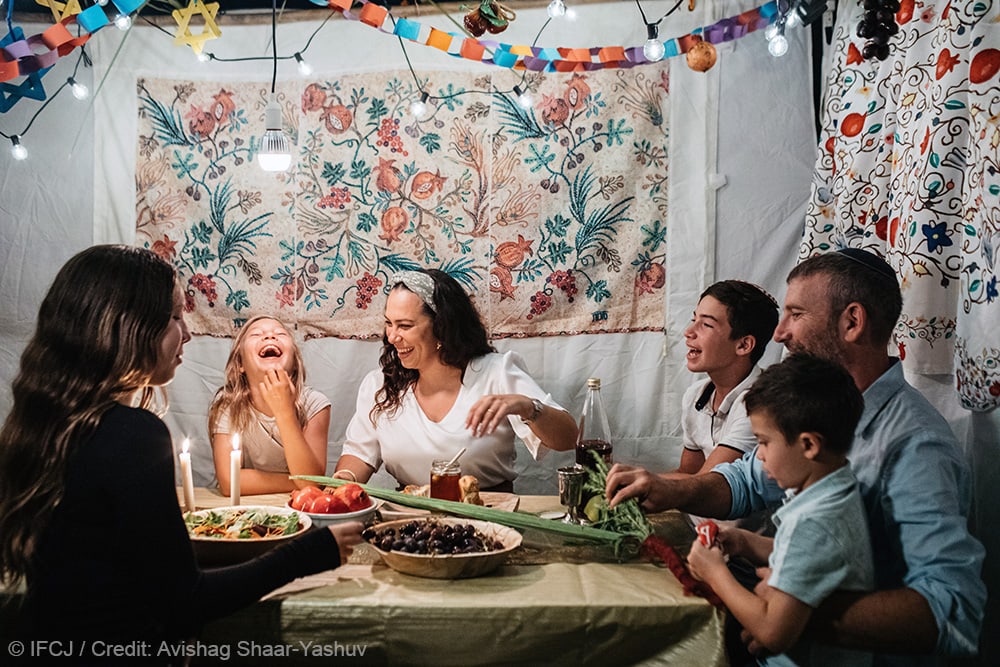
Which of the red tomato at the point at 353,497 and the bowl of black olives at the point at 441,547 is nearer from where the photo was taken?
the bowl of black olives at the point at 441,547

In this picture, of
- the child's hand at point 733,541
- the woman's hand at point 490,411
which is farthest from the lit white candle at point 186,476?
the child's hand at point 733,541

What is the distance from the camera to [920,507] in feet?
5.74

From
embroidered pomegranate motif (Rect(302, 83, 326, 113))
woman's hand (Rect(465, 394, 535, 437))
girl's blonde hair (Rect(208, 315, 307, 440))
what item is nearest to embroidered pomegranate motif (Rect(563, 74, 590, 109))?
embroidered pomegranate motif (Rect(302, 83, 326, 113))

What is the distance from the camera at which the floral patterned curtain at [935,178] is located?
7.00 ft

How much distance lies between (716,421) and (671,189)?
1.15 metres

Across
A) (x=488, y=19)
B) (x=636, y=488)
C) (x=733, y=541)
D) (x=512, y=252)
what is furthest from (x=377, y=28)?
→ (x=733, y=541)

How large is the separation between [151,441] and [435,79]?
242 cm

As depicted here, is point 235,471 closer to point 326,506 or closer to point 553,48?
point 326,506

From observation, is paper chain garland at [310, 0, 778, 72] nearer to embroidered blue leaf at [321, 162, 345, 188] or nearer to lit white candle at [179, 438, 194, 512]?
embroidered blue leaf at [321, 162, 345, 188]

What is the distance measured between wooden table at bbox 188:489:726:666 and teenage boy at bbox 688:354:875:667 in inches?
4.4

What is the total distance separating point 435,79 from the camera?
3.53 metres

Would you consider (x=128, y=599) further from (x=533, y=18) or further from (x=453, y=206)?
(x=533, y=18)

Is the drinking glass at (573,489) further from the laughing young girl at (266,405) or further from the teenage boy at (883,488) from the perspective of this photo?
the laughing young girl at (266,405)

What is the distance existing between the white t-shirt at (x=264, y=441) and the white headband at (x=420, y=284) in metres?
0.54
